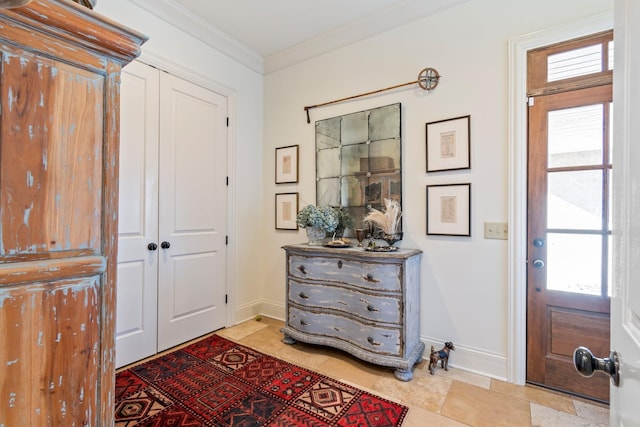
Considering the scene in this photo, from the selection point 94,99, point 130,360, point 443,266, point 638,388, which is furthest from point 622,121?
point 130,360

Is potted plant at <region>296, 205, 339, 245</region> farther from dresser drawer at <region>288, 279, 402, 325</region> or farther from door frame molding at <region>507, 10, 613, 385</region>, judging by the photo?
door frame molding at <region>507, 10, 613, 385</region>

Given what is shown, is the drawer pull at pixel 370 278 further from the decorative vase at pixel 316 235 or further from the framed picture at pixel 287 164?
the framed picture at pixel 287 164

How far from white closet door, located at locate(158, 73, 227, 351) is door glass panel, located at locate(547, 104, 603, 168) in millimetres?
2738

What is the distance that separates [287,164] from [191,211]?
3.58 ft

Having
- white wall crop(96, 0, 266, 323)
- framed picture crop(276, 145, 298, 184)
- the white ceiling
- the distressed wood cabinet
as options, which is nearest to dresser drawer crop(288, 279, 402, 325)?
the distressed wood cabinet

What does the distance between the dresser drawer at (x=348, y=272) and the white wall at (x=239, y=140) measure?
823 mm

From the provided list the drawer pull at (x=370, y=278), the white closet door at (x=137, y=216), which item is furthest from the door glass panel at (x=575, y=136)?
the white closet door at (x=137, y=216)

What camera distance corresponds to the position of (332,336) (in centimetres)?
243

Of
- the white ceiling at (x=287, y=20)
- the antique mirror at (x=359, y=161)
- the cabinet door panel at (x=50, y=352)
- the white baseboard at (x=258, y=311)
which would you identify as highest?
the white ceiling at (x=287, y=20)

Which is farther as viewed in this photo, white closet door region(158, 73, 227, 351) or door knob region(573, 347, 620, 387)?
white closet door region(158, 73, 227, 351)

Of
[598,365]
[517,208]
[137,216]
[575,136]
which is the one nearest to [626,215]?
[598,365]

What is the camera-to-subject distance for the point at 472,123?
7.36 feet

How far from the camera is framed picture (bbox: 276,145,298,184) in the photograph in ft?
10.5

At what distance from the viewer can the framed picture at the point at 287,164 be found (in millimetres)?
3189
